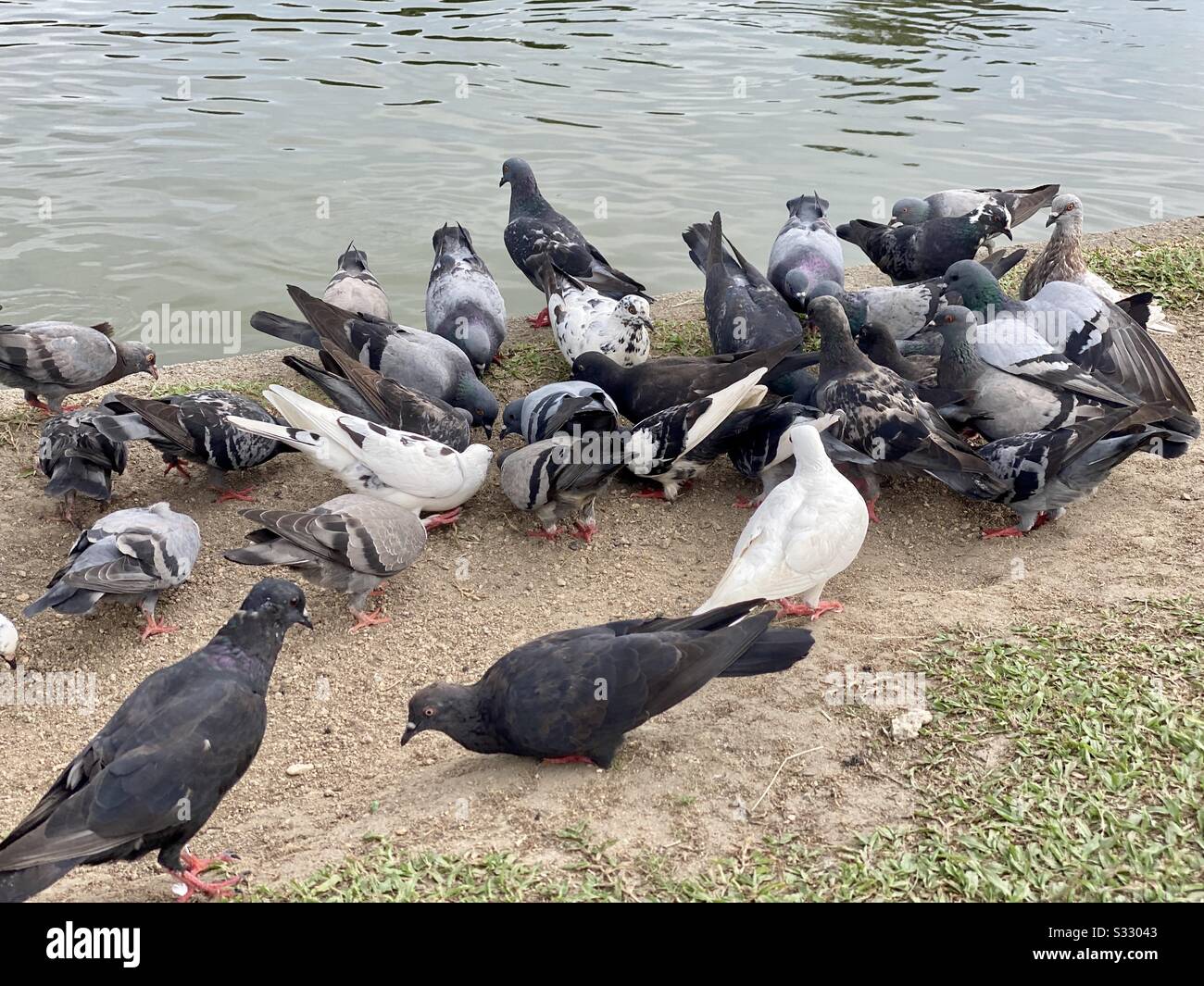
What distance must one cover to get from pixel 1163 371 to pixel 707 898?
190 inches

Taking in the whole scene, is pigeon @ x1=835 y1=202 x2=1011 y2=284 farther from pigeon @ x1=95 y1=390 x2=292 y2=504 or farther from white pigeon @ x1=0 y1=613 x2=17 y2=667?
white pigeon @ x1=0 y1=613 x2=17 y2=667

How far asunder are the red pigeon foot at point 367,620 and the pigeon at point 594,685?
1.26 m

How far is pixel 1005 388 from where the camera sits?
6.25 metres

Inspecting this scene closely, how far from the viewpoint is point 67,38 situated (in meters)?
14.8

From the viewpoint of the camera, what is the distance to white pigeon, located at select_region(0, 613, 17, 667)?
191 inches

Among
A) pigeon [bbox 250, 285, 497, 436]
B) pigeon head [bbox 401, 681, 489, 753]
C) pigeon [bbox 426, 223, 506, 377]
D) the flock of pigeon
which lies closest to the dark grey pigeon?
the flock of pigeon

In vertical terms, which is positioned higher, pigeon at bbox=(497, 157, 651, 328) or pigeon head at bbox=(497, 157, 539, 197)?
pigeon head at bbox=(497, 157, 539, 197)

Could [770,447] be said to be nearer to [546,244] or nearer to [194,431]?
[194,431]

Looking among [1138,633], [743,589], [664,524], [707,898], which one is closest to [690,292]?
[664,524]

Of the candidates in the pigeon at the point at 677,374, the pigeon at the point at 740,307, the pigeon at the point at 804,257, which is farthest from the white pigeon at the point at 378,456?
the pigeon at the point at 804,257

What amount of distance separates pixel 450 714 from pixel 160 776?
101 cm

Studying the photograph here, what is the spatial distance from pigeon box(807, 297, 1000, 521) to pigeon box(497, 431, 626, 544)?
1.22 m

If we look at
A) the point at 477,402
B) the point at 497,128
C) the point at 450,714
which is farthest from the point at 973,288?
the point at 497,128
